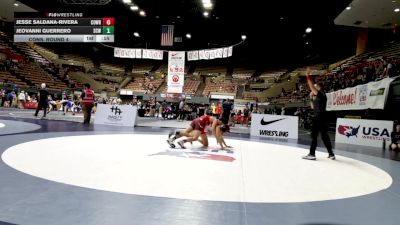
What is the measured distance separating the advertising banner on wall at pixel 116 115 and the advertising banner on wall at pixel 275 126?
4515 millimetres

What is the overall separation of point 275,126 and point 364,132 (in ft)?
8.81

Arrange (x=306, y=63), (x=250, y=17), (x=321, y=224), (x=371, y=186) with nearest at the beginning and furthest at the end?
(x=321, y=224) → (x=371, y=186) → (x=250, y=17) → (x=306, y=63)

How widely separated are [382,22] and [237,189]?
66.2ft

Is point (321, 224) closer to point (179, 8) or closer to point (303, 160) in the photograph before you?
point (303, 160)

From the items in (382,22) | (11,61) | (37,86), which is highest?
(382,22)

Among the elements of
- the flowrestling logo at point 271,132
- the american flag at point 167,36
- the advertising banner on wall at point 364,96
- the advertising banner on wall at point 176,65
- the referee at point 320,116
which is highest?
the american flag at point 167,36

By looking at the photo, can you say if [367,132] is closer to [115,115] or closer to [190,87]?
[115,115]

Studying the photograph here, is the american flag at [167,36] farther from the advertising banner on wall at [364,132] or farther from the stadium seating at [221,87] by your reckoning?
the stadium seating at [221,87]

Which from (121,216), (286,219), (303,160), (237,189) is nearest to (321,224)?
(286,219)

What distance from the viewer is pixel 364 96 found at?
1077 cm

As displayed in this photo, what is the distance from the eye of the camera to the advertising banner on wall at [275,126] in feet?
32.1

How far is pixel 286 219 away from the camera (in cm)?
190
